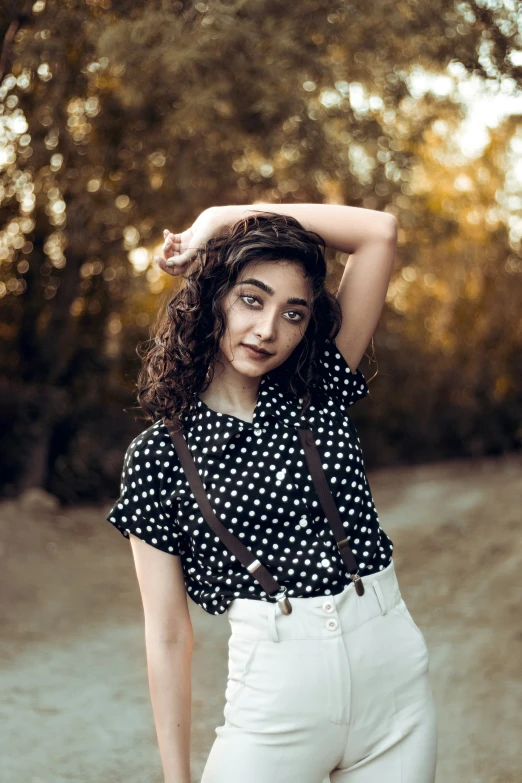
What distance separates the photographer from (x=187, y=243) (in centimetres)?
169

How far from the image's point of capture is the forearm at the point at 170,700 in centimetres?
156

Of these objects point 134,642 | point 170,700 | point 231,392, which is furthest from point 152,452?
point 134,642

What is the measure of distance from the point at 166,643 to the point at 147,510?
0.80 ft

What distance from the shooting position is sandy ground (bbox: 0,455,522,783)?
12.5ft

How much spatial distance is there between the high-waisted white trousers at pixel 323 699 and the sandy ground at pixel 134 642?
2.27 meters

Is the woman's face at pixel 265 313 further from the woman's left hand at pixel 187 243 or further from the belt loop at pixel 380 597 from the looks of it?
the belt loop at pixel 380 597

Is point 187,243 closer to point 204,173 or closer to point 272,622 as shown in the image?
point 272,622

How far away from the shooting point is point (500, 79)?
11.4 feet

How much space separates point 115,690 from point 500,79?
3.48 meters

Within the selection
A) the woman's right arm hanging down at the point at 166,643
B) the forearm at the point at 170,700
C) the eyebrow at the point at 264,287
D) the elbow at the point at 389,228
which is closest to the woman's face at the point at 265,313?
the eyebrow at the point at 264,287

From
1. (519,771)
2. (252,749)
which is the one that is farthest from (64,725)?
(252,749)

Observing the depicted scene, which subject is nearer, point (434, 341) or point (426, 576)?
point (426, 576)

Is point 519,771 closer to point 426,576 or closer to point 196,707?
point 196,707

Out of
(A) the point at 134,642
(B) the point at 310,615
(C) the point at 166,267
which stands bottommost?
(A) the point at 134,642
